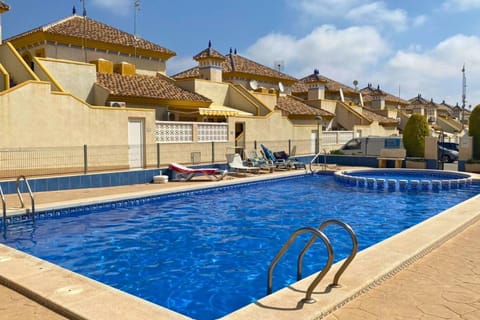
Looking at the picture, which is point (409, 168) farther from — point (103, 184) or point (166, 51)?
point (166, 51)

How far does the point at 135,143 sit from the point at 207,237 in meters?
12.7

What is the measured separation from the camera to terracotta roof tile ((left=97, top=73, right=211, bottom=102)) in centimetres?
2679

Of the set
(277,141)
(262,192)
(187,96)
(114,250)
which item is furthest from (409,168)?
(114,250)

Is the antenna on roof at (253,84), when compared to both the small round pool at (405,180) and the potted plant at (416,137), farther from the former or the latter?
the small round pool at (405,180)

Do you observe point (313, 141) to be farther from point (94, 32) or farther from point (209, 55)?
point (94, 32)

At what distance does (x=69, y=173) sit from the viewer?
758 inches

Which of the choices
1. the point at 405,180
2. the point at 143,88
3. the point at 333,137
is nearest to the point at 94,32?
the point at 143,88

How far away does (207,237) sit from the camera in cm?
1139

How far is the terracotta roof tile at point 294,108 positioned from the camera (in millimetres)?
40469

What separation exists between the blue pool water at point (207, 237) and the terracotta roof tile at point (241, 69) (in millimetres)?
26547

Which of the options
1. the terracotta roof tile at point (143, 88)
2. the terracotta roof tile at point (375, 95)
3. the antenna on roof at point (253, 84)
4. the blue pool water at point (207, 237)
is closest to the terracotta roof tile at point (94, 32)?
the terracotta roof tile at point (143, 88)

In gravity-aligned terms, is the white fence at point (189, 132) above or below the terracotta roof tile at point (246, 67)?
below

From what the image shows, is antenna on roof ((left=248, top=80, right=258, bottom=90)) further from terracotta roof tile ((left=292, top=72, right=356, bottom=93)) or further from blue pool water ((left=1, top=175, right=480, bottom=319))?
blue pool water ((left=1, top=175, right=480, bottom=319))

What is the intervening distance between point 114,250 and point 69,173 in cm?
1043
